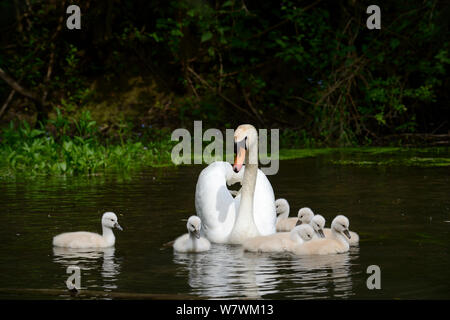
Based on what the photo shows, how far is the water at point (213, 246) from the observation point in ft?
22.6

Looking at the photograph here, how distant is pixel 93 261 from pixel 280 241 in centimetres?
152

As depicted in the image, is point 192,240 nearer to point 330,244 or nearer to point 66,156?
point 330,244

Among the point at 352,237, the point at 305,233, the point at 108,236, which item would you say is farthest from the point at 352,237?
the point at 108,236

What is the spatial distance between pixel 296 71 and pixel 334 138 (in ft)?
10.1

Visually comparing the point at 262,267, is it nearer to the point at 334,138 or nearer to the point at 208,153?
the point at 208,153

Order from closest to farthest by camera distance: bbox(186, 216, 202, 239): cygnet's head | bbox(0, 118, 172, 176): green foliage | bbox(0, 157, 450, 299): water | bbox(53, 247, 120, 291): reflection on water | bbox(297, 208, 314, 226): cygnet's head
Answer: bbox(0, 157, 450, 299): water
bbox(53, 247, 120, 291): reflection on water
bbox(186, 216, 202, 239): cygnet's head
bbox(297, 208, 314, 226): cygnet's head
bbox(0, 118, 172, 176): green foliage

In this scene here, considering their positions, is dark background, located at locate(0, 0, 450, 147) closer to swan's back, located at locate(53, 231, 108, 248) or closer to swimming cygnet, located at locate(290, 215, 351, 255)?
swan's back, located at locate(53, 231, 108, 248)

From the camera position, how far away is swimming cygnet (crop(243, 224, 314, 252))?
8.34m

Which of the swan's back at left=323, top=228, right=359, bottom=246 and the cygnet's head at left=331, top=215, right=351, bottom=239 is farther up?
the cygnet's head at left=331, top=215, right=351, bottom=239

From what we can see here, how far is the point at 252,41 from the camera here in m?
22.5

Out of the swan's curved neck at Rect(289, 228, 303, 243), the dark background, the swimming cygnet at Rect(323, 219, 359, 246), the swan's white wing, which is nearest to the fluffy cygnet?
the swimming cygnet at Rect(323, 219, 359, 246)

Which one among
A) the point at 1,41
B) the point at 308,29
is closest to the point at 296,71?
the point at 308,29

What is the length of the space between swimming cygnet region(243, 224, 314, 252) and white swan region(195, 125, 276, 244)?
12.6 inches

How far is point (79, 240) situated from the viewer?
870 cm
